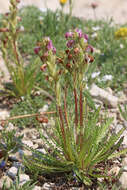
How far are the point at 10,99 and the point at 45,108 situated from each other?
57 cm

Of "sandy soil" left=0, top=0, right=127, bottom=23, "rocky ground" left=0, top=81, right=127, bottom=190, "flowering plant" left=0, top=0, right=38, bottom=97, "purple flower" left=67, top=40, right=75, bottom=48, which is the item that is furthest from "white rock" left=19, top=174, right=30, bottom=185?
"sandy soil" left=0, top=0, right=127, bottom=23

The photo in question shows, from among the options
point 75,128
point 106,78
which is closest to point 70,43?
point 75,128

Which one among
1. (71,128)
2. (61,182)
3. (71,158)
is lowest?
(61,182)

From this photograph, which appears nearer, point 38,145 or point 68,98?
point 38,145

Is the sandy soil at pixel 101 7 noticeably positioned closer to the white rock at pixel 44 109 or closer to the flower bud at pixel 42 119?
the white rock at pixel 44 109

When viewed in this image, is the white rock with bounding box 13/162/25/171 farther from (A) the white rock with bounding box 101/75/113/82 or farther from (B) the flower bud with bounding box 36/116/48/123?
(A) the white rock with bounding box 101/75/113/82

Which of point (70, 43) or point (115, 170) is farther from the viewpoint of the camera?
point (115, 170)

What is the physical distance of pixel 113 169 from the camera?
2.60 m

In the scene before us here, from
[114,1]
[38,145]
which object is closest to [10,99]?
[38,145]

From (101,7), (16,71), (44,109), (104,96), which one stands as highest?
(101,7)

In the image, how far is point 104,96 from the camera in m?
3.76

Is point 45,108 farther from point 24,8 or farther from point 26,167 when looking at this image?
point 24,8

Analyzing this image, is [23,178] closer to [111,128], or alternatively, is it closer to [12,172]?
[12,172]

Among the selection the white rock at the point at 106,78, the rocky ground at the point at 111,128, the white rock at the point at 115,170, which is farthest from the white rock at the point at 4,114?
the white rock at the point at 115,170
